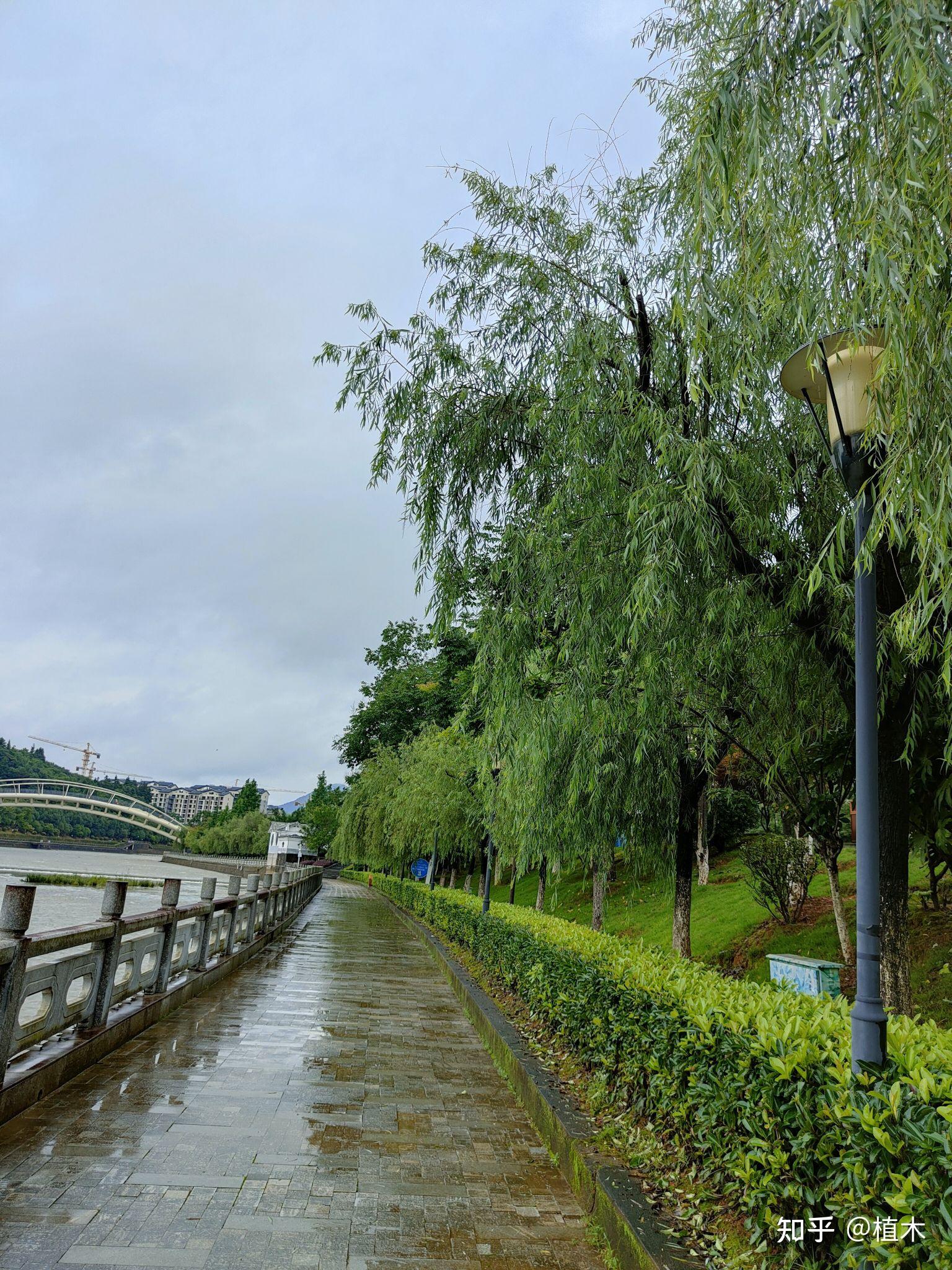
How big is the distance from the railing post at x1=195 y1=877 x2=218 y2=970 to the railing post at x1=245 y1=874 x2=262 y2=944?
3.21m

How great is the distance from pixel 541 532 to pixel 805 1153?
201 inches

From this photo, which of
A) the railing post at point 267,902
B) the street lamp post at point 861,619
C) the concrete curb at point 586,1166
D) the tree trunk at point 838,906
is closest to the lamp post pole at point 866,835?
the street lamp post at point 861,619

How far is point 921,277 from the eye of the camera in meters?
3.24

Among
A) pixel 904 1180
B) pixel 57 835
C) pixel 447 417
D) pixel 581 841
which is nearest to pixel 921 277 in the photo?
pixel 904 1180

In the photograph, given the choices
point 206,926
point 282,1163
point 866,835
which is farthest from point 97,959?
point 866,835

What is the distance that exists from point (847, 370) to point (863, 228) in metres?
0.55

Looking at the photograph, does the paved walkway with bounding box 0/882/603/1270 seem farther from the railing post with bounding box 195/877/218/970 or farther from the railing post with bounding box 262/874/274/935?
the railing post with bounding box 262/874/274/935

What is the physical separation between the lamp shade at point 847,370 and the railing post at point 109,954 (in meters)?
5.38

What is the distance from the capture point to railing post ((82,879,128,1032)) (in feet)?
20.8

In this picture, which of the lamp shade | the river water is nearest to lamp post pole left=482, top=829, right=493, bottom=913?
the river water

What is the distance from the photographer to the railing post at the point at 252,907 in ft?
45.9

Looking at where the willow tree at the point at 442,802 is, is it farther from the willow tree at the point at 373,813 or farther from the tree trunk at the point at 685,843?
the tree trunk at the point at 685,843

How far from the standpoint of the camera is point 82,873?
5738cm

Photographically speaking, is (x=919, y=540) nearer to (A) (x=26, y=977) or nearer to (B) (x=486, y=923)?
(A) (x=26, y=977)
